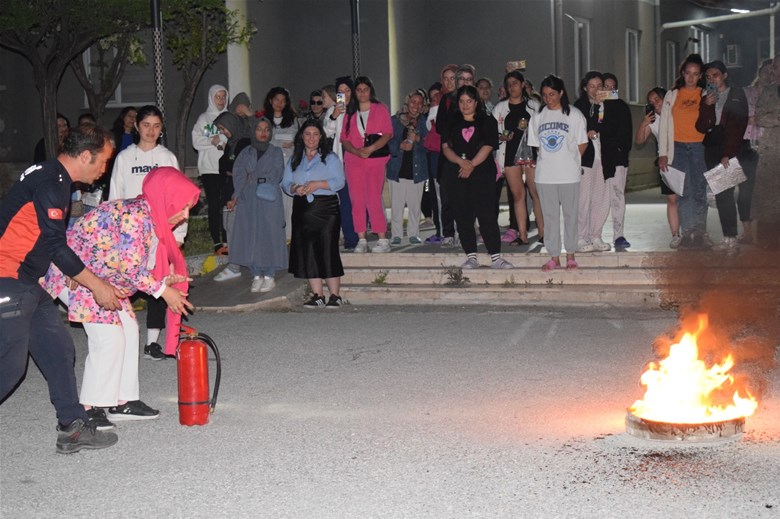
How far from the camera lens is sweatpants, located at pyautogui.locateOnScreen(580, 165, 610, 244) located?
41.9 ft

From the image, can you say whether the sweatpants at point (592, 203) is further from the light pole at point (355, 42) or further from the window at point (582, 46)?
the window at point (582, 46)

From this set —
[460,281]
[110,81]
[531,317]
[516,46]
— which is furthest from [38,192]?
[516,46]

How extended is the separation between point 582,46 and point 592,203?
39.2 feet

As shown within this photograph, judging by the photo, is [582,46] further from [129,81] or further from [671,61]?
[129,81]

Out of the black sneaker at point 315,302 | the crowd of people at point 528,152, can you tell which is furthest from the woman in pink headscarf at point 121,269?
the crowd of people at point 528,152

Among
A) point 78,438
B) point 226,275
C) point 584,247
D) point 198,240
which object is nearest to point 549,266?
point 584,247

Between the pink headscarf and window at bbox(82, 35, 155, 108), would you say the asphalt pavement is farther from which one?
window at bbox(82, 35, 155, 108)

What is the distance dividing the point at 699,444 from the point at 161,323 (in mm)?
4938

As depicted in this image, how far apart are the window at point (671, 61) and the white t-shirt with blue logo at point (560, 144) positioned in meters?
18.0

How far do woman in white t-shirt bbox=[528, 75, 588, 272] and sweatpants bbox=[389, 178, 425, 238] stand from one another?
2.34 m

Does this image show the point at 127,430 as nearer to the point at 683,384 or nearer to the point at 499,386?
the point at 499,386

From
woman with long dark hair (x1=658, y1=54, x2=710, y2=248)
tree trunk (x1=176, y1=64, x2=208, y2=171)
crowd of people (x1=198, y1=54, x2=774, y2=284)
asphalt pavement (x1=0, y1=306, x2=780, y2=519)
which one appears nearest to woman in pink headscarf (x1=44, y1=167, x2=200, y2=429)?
asphalt pavement (x1=0, y1=306, x2=780, y2=519)

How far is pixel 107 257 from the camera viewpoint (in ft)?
21.9

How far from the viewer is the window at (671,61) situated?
29.0 meters
